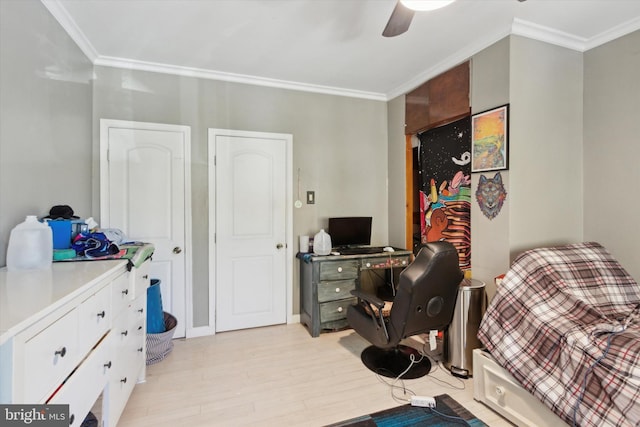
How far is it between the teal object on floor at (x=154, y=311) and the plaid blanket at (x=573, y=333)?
2541 millimetres

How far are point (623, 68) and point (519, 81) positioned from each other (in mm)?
744

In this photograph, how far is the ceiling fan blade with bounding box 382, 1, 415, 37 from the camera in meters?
1.55

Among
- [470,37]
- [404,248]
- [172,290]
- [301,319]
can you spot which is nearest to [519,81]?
[470,37]

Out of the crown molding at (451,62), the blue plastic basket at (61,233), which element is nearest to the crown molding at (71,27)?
the blue plastic basket at (61,233)

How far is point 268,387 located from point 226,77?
2882 millimetres

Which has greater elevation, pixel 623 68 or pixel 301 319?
pixel 623 68

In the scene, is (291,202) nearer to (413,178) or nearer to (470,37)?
(413,178)

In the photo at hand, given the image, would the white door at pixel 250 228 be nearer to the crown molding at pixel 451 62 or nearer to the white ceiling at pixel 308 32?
the white ceiling at pixel 308 32

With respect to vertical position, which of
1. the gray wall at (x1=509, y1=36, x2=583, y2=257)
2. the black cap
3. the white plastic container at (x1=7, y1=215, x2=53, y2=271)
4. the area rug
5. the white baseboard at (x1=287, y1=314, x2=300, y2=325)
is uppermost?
the gray wall at (x1=509, y1=36, x2=583, y2=257)

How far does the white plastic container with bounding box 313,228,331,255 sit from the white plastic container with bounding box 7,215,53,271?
2160mm

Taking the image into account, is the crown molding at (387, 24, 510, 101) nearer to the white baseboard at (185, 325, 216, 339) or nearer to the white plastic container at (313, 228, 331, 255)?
the white plastic container at (313, 228, 331, 255)

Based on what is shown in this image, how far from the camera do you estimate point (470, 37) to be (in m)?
2.47

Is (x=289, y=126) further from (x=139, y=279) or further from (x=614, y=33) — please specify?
(x=614, y=33)

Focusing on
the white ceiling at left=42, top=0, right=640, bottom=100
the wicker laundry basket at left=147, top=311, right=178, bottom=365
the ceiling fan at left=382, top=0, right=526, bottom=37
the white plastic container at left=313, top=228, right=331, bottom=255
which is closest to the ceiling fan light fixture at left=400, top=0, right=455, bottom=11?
the ceiling fan at left=382, top=0, right=526, bottom=37
